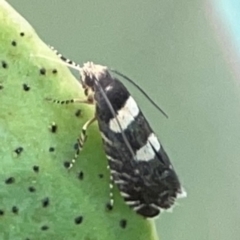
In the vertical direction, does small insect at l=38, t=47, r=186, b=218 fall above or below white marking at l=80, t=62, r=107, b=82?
below

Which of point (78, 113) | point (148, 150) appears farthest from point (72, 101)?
point (148, 150)

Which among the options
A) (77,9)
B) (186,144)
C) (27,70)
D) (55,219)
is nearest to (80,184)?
(55,219)

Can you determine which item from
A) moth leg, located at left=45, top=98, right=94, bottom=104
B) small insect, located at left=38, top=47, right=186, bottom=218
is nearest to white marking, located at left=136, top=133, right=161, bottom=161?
small insect, located at left=38, top=47, right=186, bottom=218

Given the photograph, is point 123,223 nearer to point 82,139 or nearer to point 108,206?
point 108,206

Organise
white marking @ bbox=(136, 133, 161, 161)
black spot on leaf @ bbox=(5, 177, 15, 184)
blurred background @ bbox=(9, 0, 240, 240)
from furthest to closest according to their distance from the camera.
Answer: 1. blurred background @ bbox=(9, 0, 240, 240)
2. white marking @ bbox=(136, 133, 161, 161)
3. black spot on leaf @ bbox=(5, 177, 15, 184)

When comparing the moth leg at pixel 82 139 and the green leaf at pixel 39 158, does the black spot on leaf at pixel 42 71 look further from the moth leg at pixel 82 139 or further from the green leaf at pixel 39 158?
the moth leg at pixel 82 139

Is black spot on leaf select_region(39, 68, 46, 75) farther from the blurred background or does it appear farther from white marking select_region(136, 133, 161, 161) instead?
the blurred background

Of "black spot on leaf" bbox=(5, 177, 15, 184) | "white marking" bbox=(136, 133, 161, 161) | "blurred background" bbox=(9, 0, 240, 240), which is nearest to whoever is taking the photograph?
"black spot on leaf" bbox=(5, 177, 15, 184)
